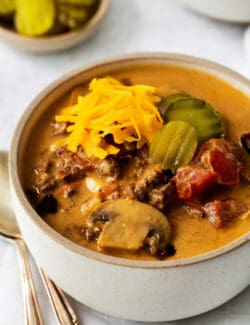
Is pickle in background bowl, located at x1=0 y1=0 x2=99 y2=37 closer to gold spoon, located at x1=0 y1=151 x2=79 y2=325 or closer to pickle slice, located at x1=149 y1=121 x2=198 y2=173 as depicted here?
gold spoon, located at x1=0 y1=151 x2=79 y2=325

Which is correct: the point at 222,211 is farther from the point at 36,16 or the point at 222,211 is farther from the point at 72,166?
the point at 36,16

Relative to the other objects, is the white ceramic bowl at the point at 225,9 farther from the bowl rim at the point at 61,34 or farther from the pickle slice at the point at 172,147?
the pickle slice at the point at 172,147

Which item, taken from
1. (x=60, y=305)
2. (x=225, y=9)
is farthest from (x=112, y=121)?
(x=225, y=9)

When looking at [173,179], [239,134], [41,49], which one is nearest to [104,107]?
[173,179]

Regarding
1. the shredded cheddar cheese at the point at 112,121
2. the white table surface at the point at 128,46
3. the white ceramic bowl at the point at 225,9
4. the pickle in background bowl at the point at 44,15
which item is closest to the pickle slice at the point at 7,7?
the pickle in background bowl at the point at 44,15

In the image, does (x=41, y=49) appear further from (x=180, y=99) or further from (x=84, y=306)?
(x=84, y=306)

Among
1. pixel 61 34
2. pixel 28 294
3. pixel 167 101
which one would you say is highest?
pixel 167 101
